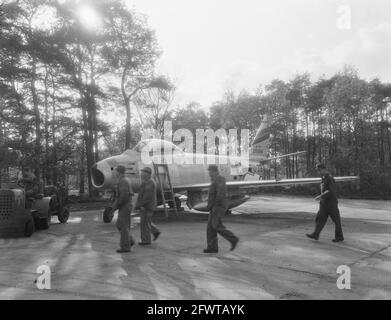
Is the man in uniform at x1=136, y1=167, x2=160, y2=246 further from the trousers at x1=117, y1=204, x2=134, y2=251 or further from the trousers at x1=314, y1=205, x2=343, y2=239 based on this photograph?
the trousers at x1=314, y1=205, x2=343, y2=239

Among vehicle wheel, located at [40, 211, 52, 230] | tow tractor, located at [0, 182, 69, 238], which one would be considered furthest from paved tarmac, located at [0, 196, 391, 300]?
vehicle wheel, located at [40, 211, 52, 230]

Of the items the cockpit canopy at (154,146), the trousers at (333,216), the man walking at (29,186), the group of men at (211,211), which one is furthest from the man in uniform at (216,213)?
the cockpit canopy at (154,146)

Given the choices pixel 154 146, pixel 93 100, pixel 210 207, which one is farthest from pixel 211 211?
pixel 93 100

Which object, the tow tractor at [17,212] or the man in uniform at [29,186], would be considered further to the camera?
the man in uniform at [29,186]

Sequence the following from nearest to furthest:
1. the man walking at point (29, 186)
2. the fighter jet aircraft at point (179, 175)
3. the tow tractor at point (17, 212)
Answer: the tow tractor at point (17, 212), the man walking at point (29, 186), the fighter jet aircraft at point (179, 175)

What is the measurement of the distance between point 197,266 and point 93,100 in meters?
24.5

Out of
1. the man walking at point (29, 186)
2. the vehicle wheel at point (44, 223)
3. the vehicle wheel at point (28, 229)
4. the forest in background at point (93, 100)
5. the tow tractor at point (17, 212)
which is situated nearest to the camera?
the tow tractor at point (17, 212)

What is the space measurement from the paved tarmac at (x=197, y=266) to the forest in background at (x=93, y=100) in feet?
52.5

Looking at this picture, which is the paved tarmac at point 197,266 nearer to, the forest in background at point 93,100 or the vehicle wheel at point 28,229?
the vehicle wheel at point 28,229

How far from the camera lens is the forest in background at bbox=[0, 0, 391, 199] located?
81.1ft

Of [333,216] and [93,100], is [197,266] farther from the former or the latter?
[93,100]

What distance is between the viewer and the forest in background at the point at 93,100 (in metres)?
24.7

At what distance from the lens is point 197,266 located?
668cm
